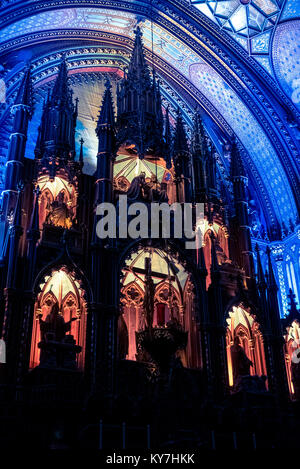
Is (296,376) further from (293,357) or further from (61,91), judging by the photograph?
(61,91)

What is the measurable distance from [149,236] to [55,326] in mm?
5012

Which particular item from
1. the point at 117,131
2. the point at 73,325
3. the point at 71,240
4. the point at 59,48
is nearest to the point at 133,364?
the point at 73,325

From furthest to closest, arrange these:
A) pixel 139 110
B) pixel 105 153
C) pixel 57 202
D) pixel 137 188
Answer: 1. pixel 139 110
2. pixel 137 188
3. pixel 105 153
4. pixel 57 202

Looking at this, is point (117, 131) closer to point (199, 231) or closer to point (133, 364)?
point (199, 231)

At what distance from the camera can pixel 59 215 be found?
17.2 m

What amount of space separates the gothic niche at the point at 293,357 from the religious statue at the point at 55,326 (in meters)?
8.98

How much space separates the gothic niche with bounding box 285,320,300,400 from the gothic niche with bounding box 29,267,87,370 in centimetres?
865

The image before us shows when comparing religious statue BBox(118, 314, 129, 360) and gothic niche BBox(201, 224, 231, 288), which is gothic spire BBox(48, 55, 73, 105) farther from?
religious statue BBox(118, 314, 129, 360)

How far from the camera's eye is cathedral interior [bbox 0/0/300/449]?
13898 millimetres

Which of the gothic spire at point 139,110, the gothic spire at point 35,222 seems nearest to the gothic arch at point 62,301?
the gothic spire at point 35,222

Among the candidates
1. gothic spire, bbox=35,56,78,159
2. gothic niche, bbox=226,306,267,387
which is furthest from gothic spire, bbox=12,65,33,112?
gothic niche, bbox=226,306,267,387

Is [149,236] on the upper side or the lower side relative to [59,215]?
lower

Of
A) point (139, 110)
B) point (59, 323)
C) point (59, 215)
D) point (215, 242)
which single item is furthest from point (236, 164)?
point (59, 323)

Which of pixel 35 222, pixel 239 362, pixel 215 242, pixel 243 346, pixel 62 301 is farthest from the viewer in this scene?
pixel 215 242
